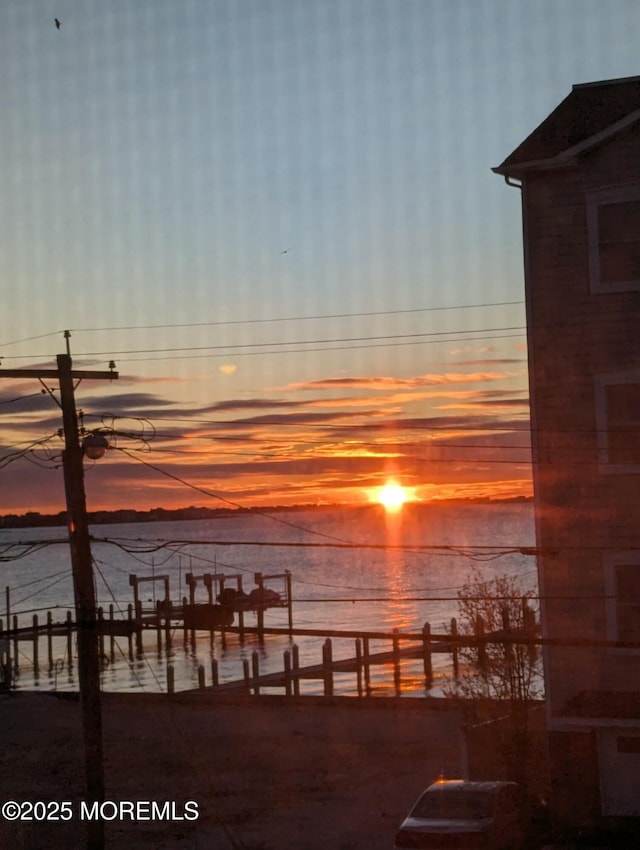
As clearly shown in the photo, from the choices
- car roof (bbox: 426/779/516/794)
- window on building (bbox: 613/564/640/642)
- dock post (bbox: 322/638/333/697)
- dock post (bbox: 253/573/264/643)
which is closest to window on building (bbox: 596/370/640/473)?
window on building (bbox: 613/564/640/642)

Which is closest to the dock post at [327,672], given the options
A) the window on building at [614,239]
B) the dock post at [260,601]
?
the dock post at [260,601]

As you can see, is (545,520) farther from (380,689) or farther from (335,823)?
(380,689)

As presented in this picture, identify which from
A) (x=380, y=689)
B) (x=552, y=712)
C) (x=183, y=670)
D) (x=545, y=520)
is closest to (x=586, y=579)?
(x=545, y=520)

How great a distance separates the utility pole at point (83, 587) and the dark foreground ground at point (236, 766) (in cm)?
539

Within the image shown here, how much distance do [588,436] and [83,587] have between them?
31.7 feet

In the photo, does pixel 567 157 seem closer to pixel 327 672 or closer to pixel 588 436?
pixel 588 436

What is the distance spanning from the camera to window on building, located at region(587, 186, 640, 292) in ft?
66.7

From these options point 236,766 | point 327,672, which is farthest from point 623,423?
point 327,672

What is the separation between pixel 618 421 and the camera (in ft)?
67.3

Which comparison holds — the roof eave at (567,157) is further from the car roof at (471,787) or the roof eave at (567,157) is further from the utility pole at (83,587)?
the car roof at (471,787)

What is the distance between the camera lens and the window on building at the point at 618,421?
2031cm

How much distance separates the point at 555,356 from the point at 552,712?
682cm

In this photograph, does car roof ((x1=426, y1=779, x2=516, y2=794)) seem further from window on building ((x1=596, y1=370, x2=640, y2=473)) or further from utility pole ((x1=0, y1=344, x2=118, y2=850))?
window on building ((x1=596, y1=370, x2=640, y2=473))

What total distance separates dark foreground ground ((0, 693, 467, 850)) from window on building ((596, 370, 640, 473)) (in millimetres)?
8795
